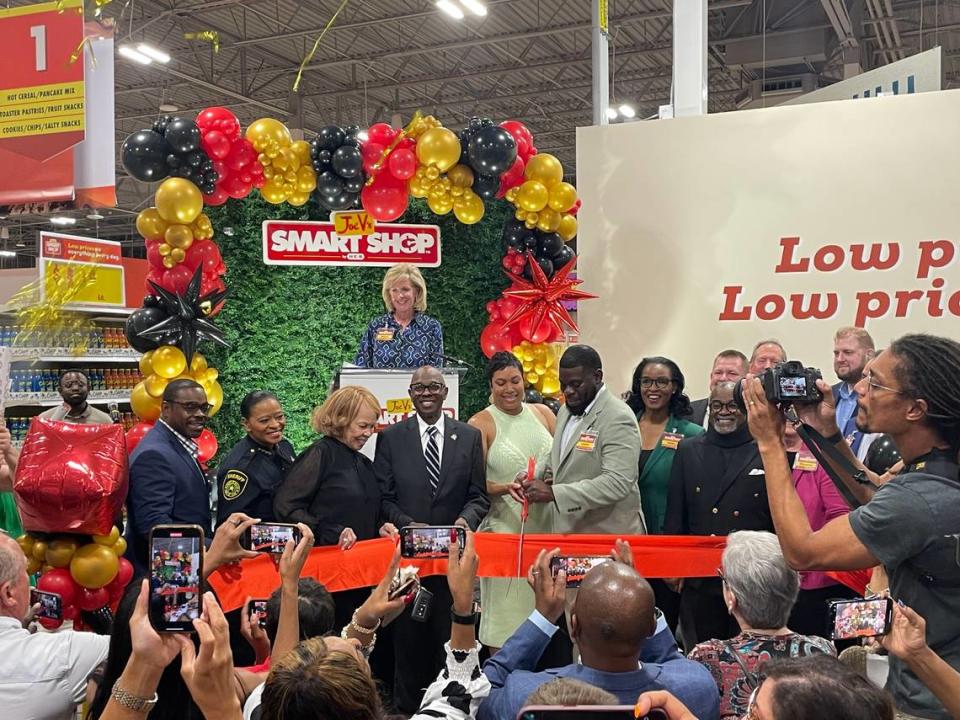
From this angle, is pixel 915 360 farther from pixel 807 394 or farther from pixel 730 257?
pixel 730 257

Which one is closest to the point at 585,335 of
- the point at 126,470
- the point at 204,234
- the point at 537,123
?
the point at 204,234

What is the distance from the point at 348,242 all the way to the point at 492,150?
1.44 m

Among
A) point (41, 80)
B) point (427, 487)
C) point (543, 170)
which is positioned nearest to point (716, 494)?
point (427, 487)

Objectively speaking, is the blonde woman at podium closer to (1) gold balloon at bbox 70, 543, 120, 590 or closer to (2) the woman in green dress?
(2) the woman in green dress

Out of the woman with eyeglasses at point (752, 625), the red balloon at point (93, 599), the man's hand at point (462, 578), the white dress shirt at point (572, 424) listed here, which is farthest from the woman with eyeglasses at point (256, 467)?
the woman with eyeglasses at point (752, 625)

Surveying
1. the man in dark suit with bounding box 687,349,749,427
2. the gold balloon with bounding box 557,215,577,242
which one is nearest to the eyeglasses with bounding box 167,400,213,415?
the man in dark suit with bounding box 687,349,749,427

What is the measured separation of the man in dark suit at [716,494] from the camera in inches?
141

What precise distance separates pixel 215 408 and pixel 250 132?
6.40ft

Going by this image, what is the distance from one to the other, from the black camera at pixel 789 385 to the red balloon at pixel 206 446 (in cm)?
502

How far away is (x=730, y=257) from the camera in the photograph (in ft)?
19.3

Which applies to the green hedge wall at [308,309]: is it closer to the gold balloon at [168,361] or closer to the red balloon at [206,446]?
the red balloon at [206,446]

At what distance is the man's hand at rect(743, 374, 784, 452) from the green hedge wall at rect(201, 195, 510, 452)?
537cm

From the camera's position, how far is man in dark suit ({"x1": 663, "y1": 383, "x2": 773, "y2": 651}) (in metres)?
3.58

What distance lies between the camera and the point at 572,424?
12.9 feet
